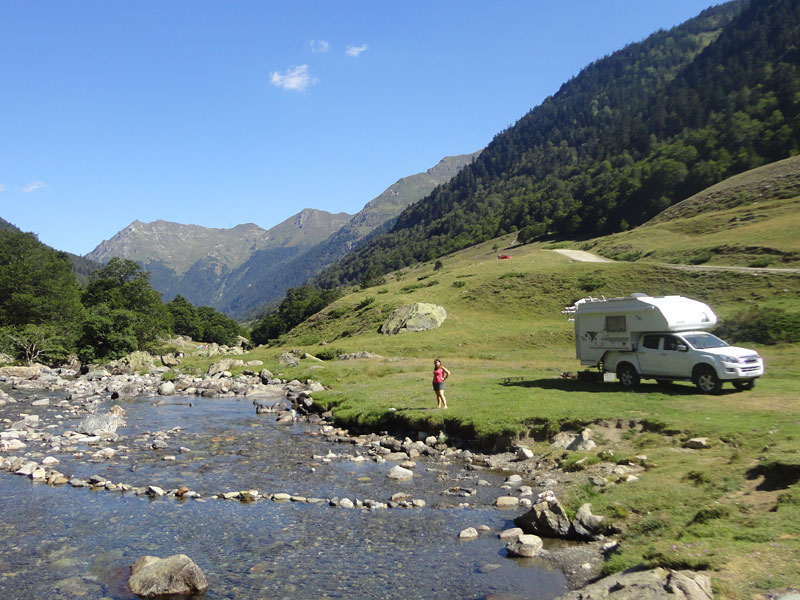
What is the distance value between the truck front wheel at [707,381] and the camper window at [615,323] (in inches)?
172

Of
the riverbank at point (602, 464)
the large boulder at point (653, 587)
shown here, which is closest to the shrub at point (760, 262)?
the riverbank at point (602, 464)

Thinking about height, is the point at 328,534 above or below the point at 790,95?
below

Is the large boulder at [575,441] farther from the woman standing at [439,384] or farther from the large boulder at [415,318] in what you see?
the large boulder at [415,318]

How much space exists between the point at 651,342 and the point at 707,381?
3.15m

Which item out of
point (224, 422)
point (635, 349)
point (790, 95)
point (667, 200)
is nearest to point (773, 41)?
point (790, 95)

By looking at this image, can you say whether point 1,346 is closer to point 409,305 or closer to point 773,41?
point 409,305

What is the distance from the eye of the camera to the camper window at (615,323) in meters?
26.4

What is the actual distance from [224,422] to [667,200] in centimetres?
13628

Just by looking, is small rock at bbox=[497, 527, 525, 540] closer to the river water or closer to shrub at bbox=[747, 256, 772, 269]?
the river water

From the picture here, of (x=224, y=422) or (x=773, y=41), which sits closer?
(x=224, y=422)

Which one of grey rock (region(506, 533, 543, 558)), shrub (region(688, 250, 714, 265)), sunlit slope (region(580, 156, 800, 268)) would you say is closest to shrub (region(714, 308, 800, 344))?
sunlit slope (region(580, 156, 800, 268))

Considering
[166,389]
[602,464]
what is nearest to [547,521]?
[602,464]

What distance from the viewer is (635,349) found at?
84.9ft

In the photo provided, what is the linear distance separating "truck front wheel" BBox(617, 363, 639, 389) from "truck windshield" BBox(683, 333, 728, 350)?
3.49 m
